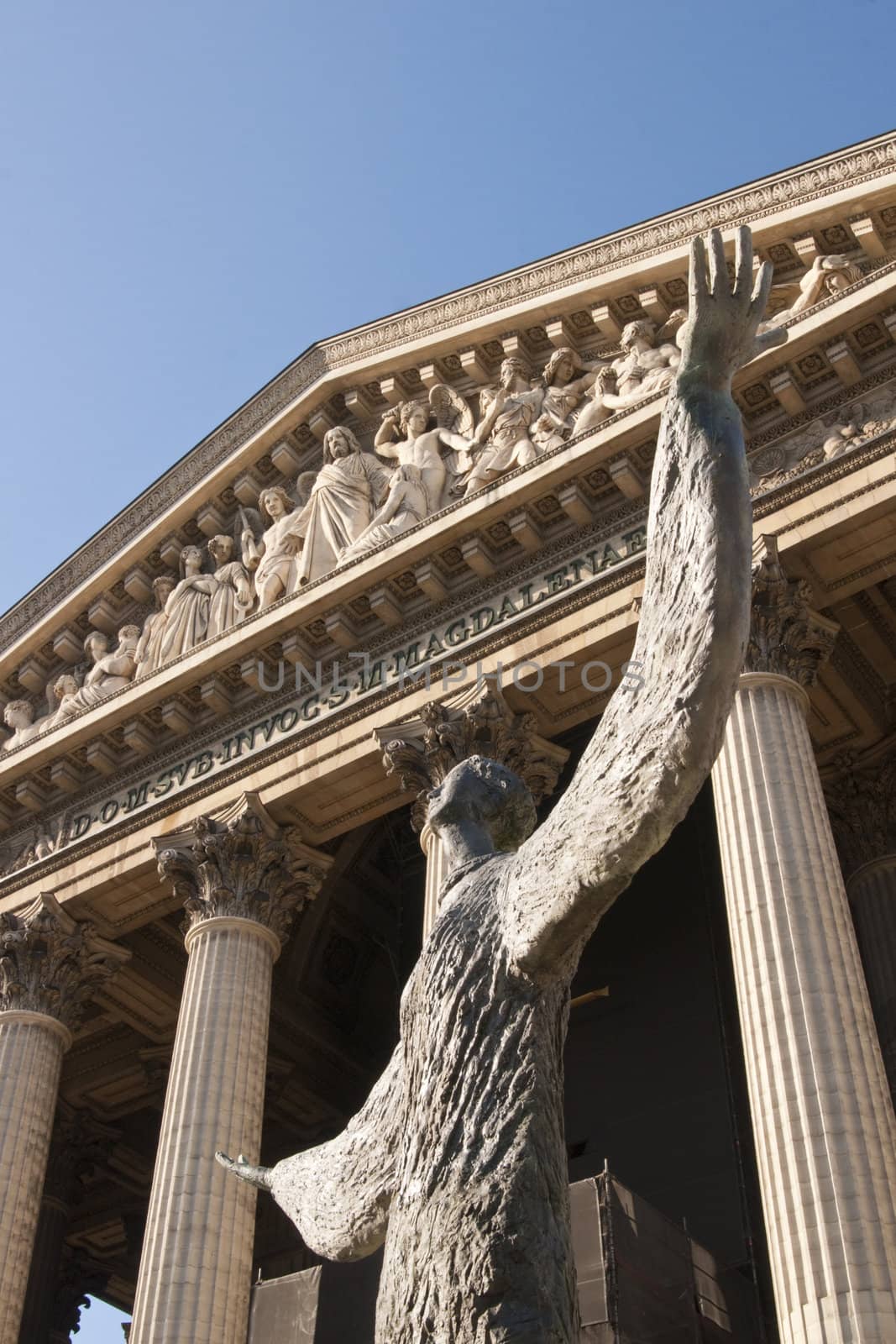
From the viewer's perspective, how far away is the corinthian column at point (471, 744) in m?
12.7

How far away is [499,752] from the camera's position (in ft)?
41.5

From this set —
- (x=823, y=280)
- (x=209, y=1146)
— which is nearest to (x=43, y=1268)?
(x=209, y=1146)

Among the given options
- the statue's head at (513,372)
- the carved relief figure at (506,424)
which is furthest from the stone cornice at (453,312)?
the carved relief figure at (506,424)

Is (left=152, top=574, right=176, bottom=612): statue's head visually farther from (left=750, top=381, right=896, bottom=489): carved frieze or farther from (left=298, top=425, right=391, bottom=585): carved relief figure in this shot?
(left=750, top=381, right=896, bottom=489): carved frieze

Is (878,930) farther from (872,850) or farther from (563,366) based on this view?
(563,366)

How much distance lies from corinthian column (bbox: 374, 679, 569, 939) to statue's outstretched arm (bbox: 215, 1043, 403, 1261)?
9160mm

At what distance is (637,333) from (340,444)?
139 inches

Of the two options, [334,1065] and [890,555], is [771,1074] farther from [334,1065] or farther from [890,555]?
[334,1065]

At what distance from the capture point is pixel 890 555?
11.7 meters

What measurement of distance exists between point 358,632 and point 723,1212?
20.1ft

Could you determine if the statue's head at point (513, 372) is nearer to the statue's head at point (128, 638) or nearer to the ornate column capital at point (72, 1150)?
the statue's head at point (128, 638)

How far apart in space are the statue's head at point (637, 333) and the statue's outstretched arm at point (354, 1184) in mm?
11586

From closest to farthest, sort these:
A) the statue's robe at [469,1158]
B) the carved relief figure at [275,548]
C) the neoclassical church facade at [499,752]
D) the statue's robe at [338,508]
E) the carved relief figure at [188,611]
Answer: the statue's robe at [469,1158], the neoclassical church facade at [499,752], the statue's robe at [338,508], the carved relief figure at [275,548], the carved relief figure at [188,611]

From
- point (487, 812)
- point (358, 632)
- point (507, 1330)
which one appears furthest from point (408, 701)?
point (507, 1330)
